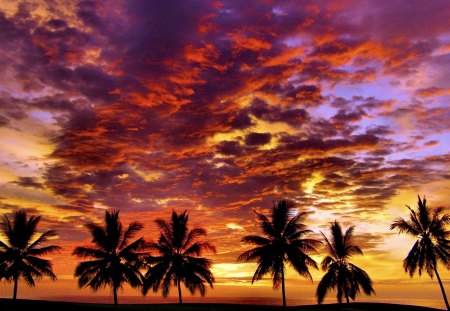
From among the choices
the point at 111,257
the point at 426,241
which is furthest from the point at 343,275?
the point at 111,257

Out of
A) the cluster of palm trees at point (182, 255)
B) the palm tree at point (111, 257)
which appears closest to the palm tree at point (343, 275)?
the cluster of palm trees at point (182, 255)

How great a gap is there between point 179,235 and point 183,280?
447cm

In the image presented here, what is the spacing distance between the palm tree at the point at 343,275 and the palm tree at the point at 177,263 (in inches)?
489

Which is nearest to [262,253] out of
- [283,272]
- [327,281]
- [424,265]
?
[283,272]

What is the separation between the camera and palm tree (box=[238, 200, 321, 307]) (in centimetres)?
3675

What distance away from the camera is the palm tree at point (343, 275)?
4206 centimetres

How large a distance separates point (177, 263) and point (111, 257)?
21.6 ft

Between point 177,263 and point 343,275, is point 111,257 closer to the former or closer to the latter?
point 177,263

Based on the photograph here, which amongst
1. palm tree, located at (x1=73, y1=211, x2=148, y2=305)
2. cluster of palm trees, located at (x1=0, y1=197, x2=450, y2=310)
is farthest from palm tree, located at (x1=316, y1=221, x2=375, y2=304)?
palm tree, located at (x1=73, y1=211, x2=148, y2=305)

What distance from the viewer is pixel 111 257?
3984 cm

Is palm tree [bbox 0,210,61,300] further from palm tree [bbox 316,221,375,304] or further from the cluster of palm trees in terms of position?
palm tree [bbox 316,221,375,304]

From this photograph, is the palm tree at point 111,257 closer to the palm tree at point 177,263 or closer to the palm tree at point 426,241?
the palm tree at point 177,263

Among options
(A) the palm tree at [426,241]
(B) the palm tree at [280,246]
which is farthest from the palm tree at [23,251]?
(A) the palm tree at [426,241]

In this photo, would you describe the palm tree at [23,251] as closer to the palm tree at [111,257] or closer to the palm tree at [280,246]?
the palm tree at [111,257]
